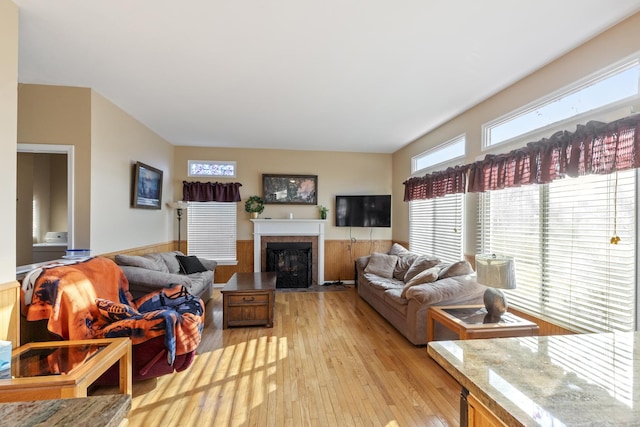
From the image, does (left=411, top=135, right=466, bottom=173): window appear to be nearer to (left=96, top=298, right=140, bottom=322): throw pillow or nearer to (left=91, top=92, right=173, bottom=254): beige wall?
(left=96, top=298, right=140, bottom=322): throw pillow

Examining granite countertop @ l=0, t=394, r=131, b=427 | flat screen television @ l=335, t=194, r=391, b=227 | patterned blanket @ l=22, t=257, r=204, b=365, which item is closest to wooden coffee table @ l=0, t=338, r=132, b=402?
patterned blanket @ l=22, t=257, r=204, b=365

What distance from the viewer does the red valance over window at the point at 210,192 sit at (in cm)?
593

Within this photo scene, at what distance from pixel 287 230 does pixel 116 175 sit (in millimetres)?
3130

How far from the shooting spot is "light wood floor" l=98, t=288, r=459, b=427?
7.11ft

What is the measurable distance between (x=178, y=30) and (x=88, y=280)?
2224mm

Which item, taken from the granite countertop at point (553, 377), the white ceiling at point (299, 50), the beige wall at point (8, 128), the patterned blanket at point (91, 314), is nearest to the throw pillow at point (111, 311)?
the patterned blanket at point (91, 314)

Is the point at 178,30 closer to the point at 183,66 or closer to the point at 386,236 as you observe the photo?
the point at 183,66

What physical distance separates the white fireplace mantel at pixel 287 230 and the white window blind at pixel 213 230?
1.54ft

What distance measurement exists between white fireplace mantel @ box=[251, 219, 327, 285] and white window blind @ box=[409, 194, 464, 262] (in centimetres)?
183

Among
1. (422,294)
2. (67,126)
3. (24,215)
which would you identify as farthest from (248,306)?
(24,215)

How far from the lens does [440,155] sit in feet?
16.0

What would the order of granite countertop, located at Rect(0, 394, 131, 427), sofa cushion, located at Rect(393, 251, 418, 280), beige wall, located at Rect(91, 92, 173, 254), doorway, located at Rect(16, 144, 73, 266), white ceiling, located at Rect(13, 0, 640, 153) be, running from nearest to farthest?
1. granite countertop, located at Rect(0, 394, 131, 427)
2. white ceiling, located at Rect(13, 0, 640, 153)
3. beige wall, located at Rect(91, 92, 173, 254)
4. doorway, located at Rect(16, 144, 73, 266)
5. sofa cushion, located at Rect(393, 251, 418, 280)

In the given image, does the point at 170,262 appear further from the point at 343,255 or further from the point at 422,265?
the point at 422,265

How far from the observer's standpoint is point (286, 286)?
6.05m
